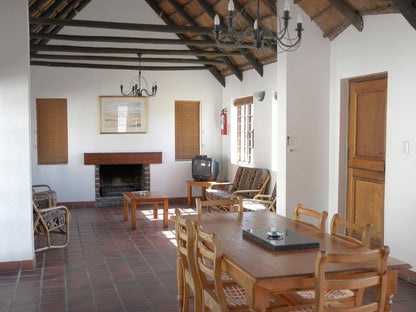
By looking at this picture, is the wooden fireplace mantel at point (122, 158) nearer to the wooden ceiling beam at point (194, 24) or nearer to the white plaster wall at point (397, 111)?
the wooden ceiling beam at point (194, 24)

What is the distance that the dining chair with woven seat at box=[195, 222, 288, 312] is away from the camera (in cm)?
282

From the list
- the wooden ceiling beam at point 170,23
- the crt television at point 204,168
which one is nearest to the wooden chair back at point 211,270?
the crt television at point 204,168

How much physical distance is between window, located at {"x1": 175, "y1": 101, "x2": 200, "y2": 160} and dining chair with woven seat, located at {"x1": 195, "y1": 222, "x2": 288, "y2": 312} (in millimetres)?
6887

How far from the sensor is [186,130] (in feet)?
33.4

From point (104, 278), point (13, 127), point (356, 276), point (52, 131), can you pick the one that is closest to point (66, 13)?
point (52, 131)

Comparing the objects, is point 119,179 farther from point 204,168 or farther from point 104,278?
point 104,278

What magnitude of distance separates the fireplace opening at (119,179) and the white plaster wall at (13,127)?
4.75 m

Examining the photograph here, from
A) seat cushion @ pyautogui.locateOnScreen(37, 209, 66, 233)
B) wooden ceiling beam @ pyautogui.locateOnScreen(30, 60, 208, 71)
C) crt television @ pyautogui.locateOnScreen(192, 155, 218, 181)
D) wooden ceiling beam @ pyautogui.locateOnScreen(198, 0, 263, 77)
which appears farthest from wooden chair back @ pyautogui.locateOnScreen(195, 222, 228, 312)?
wooden ceiling beam @ pyautogui.locateOnScreen(30, 60, 208, 71)

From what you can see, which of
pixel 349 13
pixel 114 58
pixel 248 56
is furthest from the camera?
pixel 114 58

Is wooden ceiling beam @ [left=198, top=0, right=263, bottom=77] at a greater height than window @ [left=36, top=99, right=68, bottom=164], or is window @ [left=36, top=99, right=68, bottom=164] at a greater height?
wooden ceiling beam @ [left=198, top=0, right=263, bottom=77]

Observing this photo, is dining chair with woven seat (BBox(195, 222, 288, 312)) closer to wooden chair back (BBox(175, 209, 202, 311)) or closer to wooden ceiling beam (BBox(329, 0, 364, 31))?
wooden chair back (BBox(175, 209, 202, 311))

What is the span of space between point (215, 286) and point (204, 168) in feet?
21.7

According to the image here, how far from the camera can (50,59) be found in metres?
9.23

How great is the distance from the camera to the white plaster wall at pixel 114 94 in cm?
935
